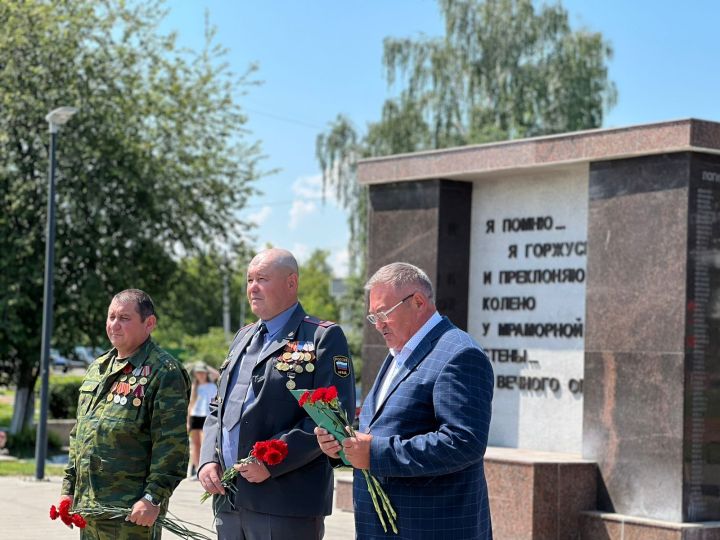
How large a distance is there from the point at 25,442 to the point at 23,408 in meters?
1.41

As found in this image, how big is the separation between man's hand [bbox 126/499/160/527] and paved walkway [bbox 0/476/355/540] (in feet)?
16.6

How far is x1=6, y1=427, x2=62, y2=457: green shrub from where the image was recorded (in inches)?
884

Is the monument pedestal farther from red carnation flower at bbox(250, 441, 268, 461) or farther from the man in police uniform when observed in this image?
red carnation flower at bbox(250, 441, 268, 461)

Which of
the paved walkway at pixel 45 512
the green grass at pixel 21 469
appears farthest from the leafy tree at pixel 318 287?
the paved walkway at pixel 45 512

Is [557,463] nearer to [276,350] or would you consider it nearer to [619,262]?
[619,262]

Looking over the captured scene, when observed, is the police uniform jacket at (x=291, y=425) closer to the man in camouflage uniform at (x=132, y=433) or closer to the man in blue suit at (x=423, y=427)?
the man in camouflage uniform at (x=132, y=433)

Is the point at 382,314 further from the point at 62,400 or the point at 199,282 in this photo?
the point at 62,400

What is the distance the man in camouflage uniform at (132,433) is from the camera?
5.40 meters

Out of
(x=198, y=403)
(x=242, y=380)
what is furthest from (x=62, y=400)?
(x=242, y=380)

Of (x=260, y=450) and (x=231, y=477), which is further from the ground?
(x=260, y=450)

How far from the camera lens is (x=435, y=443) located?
4.16m

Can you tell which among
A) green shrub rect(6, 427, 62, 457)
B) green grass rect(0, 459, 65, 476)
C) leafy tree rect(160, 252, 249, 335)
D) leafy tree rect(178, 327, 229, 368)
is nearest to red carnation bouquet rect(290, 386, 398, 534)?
green grass rect(0, 459, 65, 476)

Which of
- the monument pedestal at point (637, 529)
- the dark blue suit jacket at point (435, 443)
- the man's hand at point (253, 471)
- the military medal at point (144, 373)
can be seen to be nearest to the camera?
the dark blue suit jacket at point (435, 443)

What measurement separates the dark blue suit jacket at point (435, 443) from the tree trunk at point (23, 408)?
2080 centimetres
